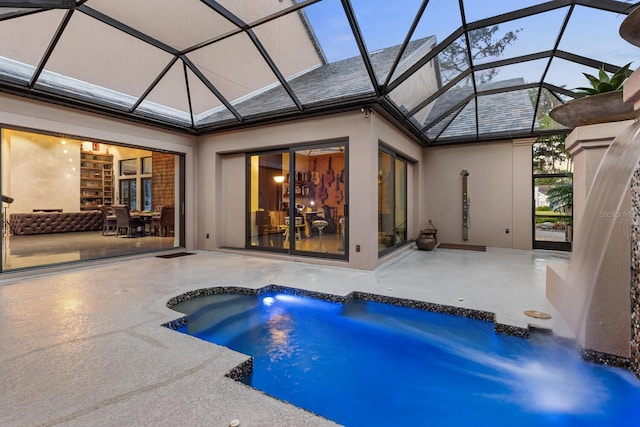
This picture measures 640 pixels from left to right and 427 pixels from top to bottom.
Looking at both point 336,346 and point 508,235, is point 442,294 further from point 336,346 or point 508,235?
point 508,235

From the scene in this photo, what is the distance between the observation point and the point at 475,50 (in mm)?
5477

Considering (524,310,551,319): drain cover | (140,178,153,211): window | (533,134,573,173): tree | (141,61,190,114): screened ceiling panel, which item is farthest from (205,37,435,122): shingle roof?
(140,178,153,211): window

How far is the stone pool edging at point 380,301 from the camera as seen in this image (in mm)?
2525

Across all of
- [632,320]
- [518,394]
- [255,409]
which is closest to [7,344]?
[255,409]

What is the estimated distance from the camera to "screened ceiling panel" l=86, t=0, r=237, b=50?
4.08m

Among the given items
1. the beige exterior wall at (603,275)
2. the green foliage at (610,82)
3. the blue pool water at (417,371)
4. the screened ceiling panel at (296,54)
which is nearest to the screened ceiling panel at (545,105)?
the screened ceiling panel at (296,54)

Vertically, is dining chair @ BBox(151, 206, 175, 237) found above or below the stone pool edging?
above

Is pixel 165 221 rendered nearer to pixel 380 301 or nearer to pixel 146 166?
pixel 146 166

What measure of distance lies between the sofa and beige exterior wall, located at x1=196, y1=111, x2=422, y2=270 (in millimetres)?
7152

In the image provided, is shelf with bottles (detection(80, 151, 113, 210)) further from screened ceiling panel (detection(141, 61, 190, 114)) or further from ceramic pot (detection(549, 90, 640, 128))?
ceramic pot (detection(549, 90, 640, 128))

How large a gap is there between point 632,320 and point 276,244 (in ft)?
18.9

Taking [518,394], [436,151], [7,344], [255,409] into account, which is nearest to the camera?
[255,409]

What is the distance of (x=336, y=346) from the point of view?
10.2 feet

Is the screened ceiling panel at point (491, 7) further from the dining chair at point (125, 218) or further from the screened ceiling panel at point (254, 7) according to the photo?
the dining chair at point (125, 218)
